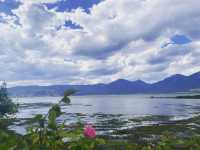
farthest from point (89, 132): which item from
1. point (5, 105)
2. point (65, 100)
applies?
point (5, 105)

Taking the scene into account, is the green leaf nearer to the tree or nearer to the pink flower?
the pink flower

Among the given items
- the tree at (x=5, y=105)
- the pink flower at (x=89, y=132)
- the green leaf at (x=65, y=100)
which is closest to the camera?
the green leaf at (x=65, y=100)

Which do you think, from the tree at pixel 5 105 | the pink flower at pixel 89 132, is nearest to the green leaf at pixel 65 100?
the pink flower at pixel 89 132

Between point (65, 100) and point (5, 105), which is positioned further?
point (5, 105)

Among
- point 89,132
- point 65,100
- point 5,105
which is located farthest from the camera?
point 5,105

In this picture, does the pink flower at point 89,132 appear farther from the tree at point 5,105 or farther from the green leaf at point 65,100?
the tree at point 5,105

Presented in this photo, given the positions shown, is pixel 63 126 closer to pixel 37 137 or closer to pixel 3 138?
pixel 37 137

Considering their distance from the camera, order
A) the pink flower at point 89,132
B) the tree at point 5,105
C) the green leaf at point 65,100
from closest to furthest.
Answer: the green leaf at point 65,100 → the pink flower at point 89,132 → the tree at point 5,105

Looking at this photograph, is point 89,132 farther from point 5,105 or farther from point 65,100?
point 5,105

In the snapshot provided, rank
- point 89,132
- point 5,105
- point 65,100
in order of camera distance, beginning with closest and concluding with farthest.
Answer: point 65,100
point 89,132
point 5,105

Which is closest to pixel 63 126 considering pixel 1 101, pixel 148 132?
pixel 148 132

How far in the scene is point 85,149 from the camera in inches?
119

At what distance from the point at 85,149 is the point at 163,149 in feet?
2.89

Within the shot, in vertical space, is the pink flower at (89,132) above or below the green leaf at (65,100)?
below
